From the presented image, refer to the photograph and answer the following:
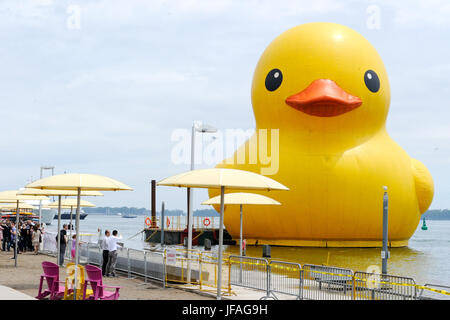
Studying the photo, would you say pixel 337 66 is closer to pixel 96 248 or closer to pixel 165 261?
pixel 96 248

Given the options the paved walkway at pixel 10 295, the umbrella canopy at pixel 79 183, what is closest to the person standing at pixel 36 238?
the umbrella canopy at pixel 79 183

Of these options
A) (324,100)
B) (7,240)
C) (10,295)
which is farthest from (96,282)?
(324,100)

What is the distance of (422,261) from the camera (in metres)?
29.6

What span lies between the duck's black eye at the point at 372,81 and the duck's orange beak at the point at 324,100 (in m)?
1.36

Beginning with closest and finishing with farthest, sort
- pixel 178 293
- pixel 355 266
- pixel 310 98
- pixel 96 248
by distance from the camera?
pixel 178 293 → pixel 96 248 → pixel 355 266 → pixel 310 98

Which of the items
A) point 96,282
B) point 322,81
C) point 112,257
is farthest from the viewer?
point 322,81

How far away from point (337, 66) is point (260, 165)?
19.9 feet

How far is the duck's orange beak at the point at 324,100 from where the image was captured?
93.9 ft

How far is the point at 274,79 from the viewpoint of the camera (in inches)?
1222

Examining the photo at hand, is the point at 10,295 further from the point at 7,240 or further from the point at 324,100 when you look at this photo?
the point at 324,100

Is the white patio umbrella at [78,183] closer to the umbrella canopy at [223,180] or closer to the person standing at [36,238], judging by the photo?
the umbrella canopy at [223,180]

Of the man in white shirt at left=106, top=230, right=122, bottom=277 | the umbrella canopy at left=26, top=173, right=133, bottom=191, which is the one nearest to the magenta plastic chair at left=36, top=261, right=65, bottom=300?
the umbrella canopy at left=26, top=173, right=133, bottom=191

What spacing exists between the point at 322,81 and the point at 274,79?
2.75 metres
